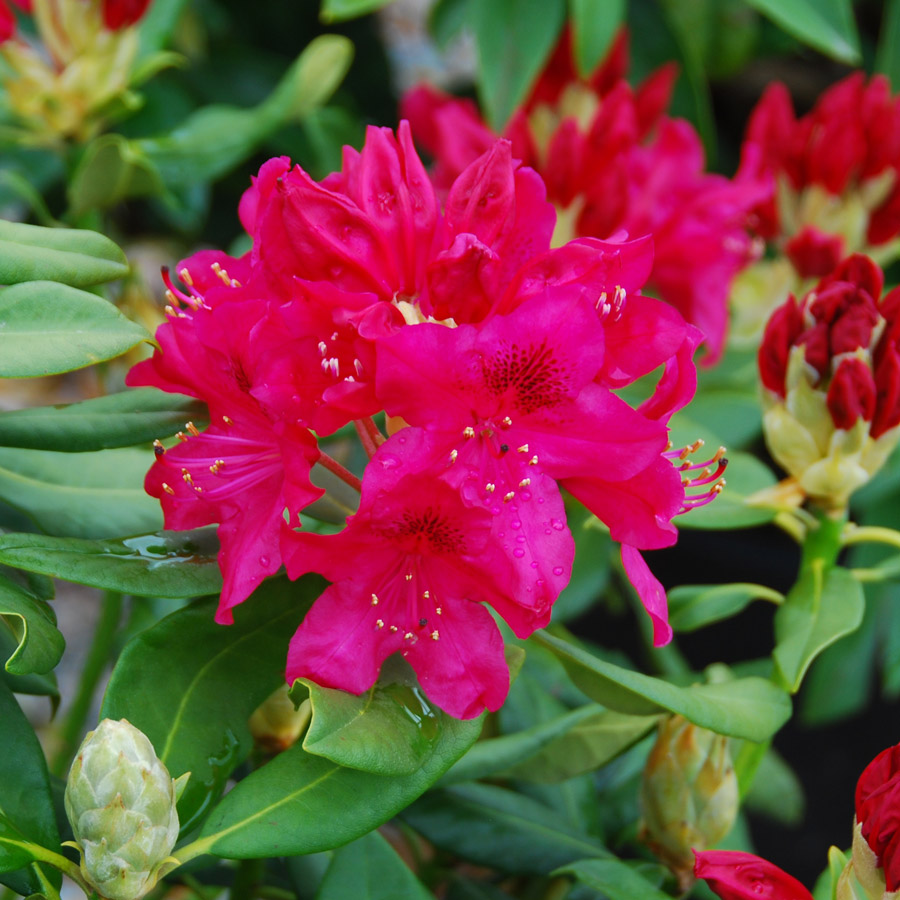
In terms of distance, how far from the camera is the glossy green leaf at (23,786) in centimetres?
58

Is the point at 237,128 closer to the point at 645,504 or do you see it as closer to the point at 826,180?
the point at 826,180

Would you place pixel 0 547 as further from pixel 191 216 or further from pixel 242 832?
pixel 191 216

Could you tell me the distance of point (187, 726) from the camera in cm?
62

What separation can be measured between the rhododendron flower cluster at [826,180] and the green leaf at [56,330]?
2.75ft

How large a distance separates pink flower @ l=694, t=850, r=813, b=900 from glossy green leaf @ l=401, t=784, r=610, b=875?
246 millimetres

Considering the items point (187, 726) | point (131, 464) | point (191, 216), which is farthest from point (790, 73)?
point (187, 726)

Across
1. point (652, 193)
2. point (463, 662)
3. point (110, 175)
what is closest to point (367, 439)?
point (463, 662)

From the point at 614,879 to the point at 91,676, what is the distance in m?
0.58

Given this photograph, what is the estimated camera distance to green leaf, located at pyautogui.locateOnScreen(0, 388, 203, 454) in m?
0.64

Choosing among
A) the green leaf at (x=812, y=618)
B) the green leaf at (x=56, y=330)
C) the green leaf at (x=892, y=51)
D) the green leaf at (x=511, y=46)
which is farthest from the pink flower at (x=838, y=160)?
the green leaf at (x=56, y=330)

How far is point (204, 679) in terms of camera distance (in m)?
0.63

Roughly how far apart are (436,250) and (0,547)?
0.93 ft

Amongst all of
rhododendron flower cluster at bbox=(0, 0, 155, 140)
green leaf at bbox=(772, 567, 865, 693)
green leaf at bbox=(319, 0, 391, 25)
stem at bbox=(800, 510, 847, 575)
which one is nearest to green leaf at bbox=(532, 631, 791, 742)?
green leaf at bbox=(772, 567, 865, 693)

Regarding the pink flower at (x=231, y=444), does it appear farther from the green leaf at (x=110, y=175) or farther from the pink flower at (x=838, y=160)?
the pink flower at (x=838, y=160)
